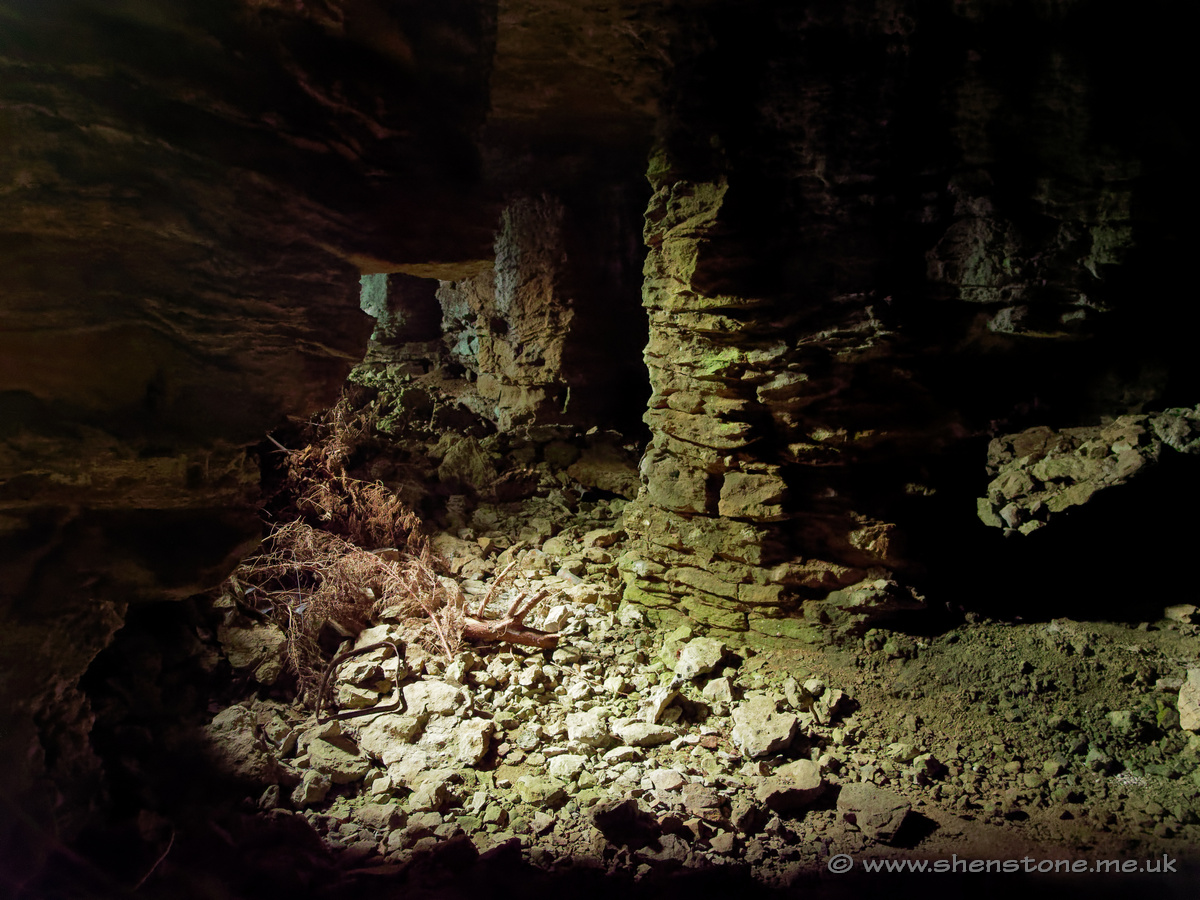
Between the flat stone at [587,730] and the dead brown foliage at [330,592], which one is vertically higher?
the dead brown foliage at [330,592]

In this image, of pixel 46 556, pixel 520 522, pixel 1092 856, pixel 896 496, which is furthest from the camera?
pixel 520 522

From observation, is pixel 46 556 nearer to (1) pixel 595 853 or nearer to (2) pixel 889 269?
(1) pixel 595 853

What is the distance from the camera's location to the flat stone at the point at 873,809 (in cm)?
268

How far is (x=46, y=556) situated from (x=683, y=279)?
304 centimetres

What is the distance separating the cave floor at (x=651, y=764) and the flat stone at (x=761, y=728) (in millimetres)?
12

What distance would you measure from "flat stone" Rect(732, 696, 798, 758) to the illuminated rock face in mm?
669

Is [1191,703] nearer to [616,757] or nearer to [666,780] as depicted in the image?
[666,780]

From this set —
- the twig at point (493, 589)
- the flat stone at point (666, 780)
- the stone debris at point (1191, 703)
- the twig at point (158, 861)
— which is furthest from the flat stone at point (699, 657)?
the twig at point (158, 861)

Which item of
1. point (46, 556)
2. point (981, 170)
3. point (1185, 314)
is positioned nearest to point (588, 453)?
point (981, 170)

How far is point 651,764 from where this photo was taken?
3.17 m

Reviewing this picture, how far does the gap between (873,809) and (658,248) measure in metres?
3.12

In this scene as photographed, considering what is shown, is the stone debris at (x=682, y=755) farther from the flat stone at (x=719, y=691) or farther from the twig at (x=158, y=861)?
the twig at (x=158, y=861)

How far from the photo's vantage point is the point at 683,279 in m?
3.83

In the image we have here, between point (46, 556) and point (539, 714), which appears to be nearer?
point (46, 556)
